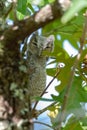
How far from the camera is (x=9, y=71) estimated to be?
746 millimetres

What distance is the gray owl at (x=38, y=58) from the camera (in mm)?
1100

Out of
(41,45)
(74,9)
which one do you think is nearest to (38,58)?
(41,45)

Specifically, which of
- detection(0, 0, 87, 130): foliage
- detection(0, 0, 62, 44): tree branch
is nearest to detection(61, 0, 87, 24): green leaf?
detection(0, 0, 62, 44): tree branch

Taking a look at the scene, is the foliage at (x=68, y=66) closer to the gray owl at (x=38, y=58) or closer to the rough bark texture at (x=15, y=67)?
the gray owl at (x=38, y=58)

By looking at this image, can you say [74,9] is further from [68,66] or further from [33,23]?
[68,66]

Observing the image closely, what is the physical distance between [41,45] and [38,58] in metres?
0.04

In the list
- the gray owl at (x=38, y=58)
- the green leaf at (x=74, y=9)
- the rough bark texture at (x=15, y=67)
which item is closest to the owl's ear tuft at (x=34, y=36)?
the gray owl at (x=38, y=58)

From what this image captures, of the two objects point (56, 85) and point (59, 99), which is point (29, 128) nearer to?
point (59, 99)

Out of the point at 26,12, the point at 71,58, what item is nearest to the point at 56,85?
the point at 71,58

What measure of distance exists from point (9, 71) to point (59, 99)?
0.37m

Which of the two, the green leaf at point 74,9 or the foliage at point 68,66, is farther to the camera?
the foliage at point 68,66

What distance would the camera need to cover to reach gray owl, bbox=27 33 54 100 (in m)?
1.10

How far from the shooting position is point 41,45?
112 centimetres

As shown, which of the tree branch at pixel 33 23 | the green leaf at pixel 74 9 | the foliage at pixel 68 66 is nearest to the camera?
the green leaf at pixel 74 9
